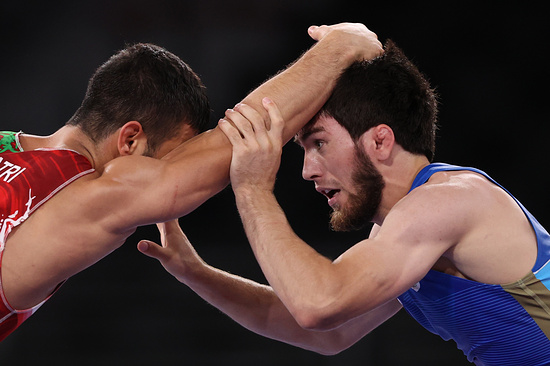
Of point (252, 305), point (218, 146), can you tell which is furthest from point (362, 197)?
point (252, 305)

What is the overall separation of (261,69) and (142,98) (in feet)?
11.6

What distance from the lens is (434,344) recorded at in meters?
4.92

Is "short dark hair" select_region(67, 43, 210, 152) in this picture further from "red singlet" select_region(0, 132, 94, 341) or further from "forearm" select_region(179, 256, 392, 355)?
"forearm" select_region(179, 256, 392, 355)

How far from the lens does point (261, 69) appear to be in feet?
18.5

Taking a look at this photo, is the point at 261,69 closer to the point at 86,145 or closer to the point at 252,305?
the point at 252,305

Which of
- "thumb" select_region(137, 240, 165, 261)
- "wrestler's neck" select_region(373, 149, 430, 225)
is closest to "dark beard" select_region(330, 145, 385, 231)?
"wrestler's neck" select_region(373, 149, 430, 225)

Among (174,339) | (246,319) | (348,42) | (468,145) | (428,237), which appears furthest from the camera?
(468,145)

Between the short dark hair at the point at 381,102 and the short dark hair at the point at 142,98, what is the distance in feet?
1.68

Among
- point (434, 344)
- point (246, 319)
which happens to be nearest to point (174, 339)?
point (434, 344)

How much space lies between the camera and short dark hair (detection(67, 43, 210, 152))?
2170 mm

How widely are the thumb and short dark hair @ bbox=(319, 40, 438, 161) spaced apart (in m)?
0.82

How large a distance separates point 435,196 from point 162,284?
11.4 ft

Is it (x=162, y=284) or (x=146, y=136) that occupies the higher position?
(x=146, y=136)

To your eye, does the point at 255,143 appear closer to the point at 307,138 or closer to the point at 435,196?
the point at 307,138
